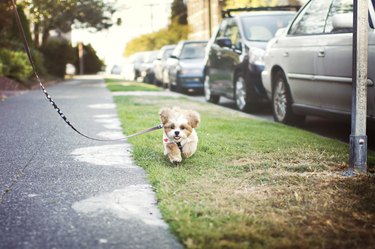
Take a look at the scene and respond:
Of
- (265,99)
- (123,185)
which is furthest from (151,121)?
(123,185)

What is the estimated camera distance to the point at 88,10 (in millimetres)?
35094

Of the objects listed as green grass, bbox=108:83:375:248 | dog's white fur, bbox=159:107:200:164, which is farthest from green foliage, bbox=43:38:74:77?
dog's white fur, bbox=159:107:200:164

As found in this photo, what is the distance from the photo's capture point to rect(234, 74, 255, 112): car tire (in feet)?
35.3

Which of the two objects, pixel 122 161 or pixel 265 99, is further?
pixel 265 99

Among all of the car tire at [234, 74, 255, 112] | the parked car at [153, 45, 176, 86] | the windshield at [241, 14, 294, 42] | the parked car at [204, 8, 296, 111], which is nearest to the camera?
the parked car at [204, 8, 296, 111]

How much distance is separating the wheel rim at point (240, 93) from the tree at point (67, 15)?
16575mm

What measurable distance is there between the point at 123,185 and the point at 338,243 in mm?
1982

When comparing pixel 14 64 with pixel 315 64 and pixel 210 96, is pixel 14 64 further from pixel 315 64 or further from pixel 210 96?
pixel 315 64

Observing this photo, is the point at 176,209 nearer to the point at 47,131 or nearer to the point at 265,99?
the point at 47,131

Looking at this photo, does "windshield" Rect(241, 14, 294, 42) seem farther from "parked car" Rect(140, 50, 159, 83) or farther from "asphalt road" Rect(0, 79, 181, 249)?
"parked car" Rect(140, 50, 159, 83)

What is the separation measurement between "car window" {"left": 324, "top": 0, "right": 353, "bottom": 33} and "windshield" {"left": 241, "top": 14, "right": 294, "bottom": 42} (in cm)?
357

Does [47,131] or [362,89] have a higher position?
[362,89]

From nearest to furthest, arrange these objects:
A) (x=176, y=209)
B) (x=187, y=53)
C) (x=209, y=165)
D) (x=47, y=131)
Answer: (x=176, y=209), (x=209, y=165), (x=47, y=131), (x=187, y=53)

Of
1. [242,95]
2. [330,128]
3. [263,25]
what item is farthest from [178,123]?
[263,25]
